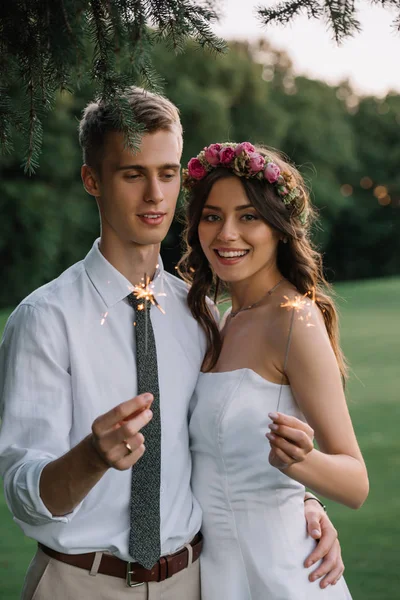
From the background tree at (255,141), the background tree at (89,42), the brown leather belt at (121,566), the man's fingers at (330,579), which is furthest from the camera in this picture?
the background tree at (255,141)

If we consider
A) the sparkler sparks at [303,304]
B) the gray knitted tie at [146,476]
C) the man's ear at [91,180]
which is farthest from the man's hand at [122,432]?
the man's ear at [91,180]

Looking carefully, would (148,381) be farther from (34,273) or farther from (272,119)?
(272,119)

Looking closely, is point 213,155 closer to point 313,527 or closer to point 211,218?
point 211,218

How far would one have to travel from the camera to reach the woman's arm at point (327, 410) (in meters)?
3.02

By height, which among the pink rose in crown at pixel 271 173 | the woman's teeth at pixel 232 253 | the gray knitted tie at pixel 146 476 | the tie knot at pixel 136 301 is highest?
the pink rose in crown at pixel 271 173

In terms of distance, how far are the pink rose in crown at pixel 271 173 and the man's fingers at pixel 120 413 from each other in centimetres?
168

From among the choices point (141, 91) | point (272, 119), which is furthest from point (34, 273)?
point (141, 91)

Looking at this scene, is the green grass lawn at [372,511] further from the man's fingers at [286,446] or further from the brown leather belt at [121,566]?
the man's fingers at [286,446]

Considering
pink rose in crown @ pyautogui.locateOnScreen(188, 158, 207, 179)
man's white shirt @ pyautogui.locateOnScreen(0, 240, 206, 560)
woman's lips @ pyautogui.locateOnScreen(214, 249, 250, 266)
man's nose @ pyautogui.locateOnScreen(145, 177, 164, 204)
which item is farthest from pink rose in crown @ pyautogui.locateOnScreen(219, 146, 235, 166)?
man's white shirt @ pyautogui.locateOnScreen(0, 240, 206, 560)

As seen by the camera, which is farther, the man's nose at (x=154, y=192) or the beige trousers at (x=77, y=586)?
the man's nose at (x=154, y=192)

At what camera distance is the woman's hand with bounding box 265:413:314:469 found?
239cm

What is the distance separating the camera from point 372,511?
8.85 metres

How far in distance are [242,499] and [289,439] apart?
2.94 feet

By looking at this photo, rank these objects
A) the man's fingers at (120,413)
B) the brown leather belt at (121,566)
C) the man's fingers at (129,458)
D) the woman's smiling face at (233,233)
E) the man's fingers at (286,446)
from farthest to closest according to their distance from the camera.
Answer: the woman's smiling face at (233,233)
the brown leather belt at (121,566)
the man's fingers at (286,446)
the man's fingers at (129,458)
the man's fingers at (120,413)
